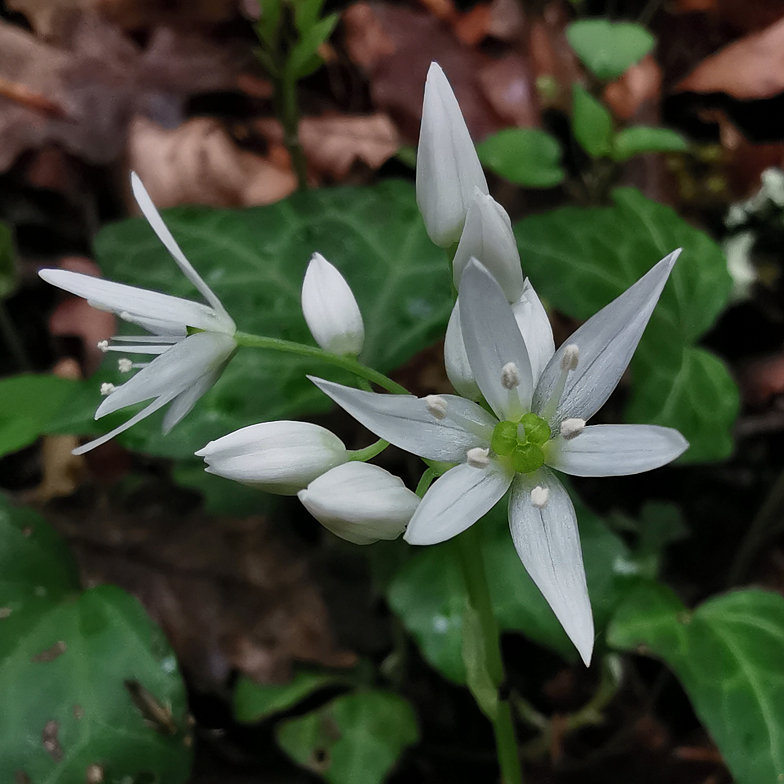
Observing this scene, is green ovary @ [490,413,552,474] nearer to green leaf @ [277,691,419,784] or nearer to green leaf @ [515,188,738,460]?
green leaf @ [515,188,738,460]

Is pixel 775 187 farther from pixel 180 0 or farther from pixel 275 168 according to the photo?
pixel 180 0

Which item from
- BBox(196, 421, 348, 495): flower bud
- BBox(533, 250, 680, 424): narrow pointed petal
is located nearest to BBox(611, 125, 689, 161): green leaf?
BBox(533, 250, 680, 424): narrow pointed petal

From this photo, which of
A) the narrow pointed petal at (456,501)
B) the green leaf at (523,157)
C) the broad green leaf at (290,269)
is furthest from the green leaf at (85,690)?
the green leaf at (523,157)

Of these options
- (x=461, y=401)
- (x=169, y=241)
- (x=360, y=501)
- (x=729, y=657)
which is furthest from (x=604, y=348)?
(x=729, y=657)

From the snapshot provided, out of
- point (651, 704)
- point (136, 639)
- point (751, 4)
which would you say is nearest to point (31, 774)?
point (136, 639)

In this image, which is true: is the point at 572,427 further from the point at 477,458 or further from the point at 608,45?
the point at 608,45

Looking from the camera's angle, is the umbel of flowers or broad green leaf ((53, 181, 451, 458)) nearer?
the umbel of flowers

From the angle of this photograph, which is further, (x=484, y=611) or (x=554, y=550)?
(x=484, y=611)
